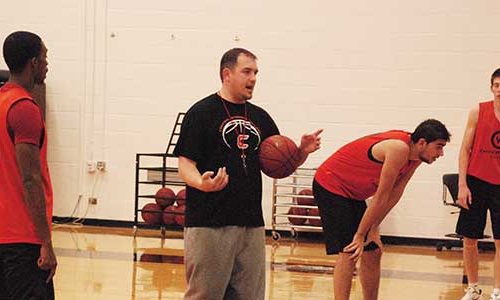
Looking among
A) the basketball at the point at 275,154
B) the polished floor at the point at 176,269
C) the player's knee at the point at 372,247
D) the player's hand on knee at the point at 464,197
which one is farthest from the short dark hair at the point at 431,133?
the polished floor at the point at 176,269

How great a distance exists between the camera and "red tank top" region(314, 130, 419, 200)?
19.4 feet

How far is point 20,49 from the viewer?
3789 millimetres

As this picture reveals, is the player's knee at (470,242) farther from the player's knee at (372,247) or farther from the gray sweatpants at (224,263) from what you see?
the gray sweatpants at (224,263)

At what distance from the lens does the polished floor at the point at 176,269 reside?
7.65 m

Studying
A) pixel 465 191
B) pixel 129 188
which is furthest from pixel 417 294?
pixel 129 188

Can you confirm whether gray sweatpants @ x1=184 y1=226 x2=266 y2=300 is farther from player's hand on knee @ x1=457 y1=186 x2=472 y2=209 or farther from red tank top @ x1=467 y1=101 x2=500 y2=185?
red tank top @ x1=467 y1=101 x2=500 y2=185

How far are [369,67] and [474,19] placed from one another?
4.78 ft

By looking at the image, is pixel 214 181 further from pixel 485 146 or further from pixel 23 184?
pixel 485 146

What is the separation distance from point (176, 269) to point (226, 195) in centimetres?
433

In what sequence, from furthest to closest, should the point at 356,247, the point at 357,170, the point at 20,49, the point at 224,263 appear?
the point at 357,170 < the point at 356,247 < the point at 224,263 < the point at 20,49

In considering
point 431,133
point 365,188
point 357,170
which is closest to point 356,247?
point 365,188

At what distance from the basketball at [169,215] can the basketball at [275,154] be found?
6358 millimetres

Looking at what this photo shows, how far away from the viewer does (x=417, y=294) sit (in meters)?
7.87

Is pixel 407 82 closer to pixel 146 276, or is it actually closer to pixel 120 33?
pixel 120 33
